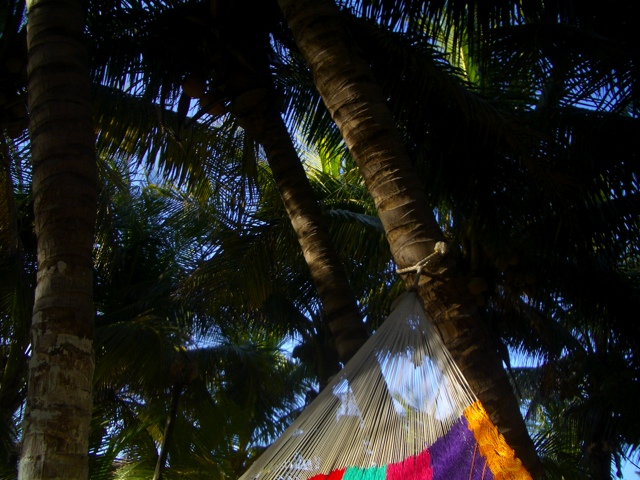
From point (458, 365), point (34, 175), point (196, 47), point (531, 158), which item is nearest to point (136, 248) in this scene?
point (196, 47)

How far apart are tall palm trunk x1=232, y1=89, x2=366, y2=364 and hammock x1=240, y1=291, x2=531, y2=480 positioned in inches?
52.0

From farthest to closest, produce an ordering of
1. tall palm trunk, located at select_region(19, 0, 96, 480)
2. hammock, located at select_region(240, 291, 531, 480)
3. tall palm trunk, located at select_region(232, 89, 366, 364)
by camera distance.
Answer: tall palm trunk, located at select_region(232, 89, 366, 364)
tall palm trunk, located at select_region(19, 0, 96, 480)
hammock, located at select_region(240, 291, 531, 480)

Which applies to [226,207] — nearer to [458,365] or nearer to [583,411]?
[458,365]

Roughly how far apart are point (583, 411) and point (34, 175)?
804 centimetres

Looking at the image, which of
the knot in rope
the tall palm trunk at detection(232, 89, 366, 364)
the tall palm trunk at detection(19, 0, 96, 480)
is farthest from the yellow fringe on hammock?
the tall palm trunk at detection(232, 89, 366, 364)

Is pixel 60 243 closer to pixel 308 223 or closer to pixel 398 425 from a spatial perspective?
pixel 398 425

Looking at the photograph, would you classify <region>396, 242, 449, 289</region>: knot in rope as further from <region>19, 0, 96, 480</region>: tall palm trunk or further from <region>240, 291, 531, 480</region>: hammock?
<region>19, 0, 96, 480</region>: tall palm trunk

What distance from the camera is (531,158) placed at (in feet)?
17.3

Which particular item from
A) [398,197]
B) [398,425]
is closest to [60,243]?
[398,197]

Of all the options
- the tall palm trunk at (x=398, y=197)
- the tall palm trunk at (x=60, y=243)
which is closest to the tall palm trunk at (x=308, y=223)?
the tall palm trunk at (x=398, y=197)

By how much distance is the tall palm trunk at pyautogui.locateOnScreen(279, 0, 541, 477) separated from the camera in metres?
3.06

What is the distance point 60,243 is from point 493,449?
1.87 m

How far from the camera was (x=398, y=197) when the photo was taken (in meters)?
3.28

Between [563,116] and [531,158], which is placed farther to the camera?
[563,116]
